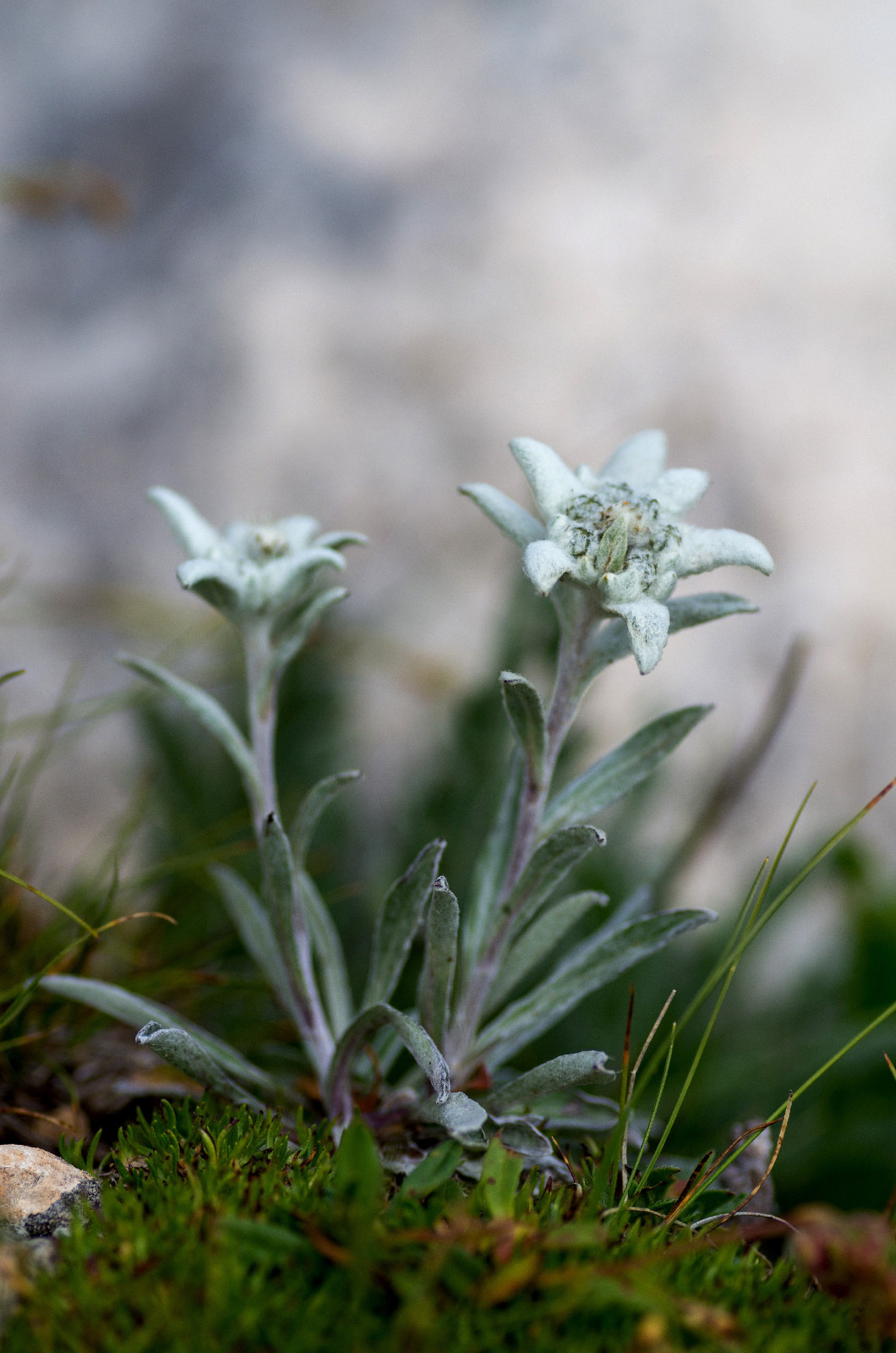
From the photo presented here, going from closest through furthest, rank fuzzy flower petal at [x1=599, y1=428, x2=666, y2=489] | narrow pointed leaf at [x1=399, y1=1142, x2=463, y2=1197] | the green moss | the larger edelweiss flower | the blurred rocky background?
1. the green moss
2. narrow pointed leaf at [x1=399, y1=1142, x2=463, y2=1197]
3. the larger edelweiss flower
4. fuzzy flower petal at [x1=599, y1=428, x2=666, y2=489]
5. the blurred rocky background

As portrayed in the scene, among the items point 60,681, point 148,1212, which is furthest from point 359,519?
point 148,1212

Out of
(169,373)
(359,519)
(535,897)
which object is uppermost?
(169,373)

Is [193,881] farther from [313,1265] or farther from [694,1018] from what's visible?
[313,1265]

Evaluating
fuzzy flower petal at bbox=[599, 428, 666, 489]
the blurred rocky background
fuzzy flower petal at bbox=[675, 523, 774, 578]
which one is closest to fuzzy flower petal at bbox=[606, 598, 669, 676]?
fuzzy flower petal at bbox=[675, 523, 774, 578]

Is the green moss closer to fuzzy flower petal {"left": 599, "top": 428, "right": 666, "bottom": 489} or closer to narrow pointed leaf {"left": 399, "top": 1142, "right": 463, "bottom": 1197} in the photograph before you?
narrow pointed leaf {"left": 399, "top": 1142, "right": 463, "bottom": 1197}

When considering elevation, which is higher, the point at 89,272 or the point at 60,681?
the point at 89,272

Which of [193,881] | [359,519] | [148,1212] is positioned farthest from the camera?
[359,519]

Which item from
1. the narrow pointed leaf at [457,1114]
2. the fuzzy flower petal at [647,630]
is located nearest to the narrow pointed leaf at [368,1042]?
the narrow pointed leaf at [457,1114]

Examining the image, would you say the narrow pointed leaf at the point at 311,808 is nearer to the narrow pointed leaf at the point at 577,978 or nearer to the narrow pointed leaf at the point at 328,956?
the narrow pointed leaf at the point at 328,956
